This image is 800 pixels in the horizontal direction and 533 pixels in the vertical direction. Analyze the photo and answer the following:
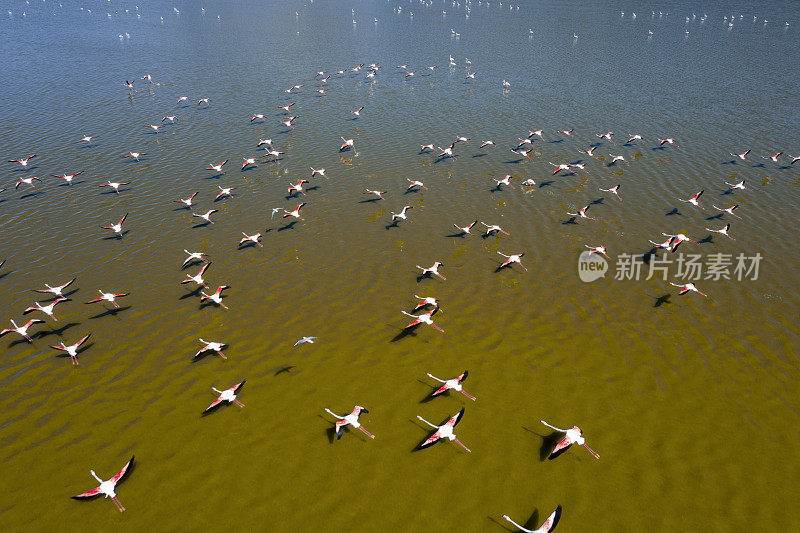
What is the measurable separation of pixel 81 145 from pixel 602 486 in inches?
2530

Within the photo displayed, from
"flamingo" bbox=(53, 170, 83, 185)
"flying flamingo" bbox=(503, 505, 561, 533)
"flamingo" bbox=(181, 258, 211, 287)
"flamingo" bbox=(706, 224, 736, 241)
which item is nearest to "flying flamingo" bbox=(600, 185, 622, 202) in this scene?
"flamingo" bbox=(706, 224, 736, 241)

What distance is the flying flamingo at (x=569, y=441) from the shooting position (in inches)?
742

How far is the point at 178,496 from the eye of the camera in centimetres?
1844

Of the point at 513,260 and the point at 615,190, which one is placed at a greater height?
the point at 615,190

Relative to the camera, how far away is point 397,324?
27.4 metres

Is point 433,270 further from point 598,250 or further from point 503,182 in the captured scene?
point 503,182

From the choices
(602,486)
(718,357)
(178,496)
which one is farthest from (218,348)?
(718,357)

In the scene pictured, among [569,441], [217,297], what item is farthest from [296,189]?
[569,441]

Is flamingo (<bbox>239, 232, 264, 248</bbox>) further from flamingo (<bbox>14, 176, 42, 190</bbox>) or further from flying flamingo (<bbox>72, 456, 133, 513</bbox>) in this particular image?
flamingo (<bbox>14, 176, 42, 190</bbox>)

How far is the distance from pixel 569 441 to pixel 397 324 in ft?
39.5

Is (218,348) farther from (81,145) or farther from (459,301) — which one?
(81,145)

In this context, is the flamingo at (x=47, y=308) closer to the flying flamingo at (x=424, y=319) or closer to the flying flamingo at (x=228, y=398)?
the flying flamingo at (x=228, y=398)

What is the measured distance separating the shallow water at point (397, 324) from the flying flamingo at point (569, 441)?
67cm

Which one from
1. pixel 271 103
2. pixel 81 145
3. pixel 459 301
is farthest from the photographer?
pixel 271 103
